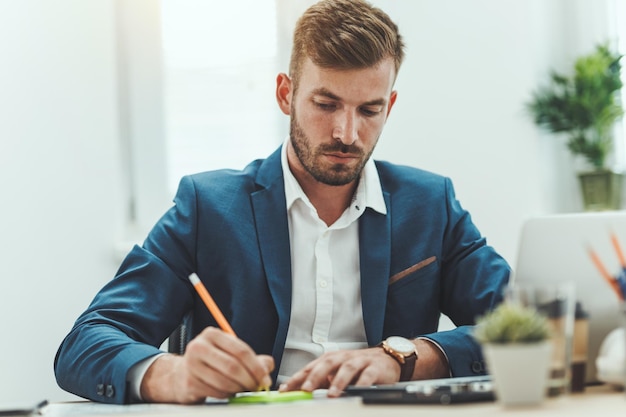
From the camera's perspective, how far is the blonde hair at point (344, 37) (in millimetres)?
1944

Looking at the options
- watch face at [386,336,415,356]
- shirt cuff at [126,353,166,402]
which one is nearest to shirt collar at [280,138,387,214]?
watch face at [386,336,415,356]

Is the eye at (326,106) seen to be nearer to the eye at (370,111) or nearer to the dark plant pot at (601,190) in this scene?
the eye at (370,111)

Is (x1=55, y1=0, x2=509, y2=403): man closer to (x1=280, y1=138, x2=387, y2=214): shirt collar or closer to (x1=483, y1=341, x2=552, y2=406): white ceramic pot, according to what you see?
(x1=280, y1=138, x2=387, y2=214): shirt collar

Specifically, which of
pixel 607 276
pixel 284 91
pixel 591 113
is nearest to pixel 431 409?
pixel 607 276

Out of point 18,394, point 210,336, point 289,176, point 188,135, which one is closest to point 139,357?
point 210,336

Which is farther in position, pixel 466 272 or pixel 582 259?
pixel 466 272

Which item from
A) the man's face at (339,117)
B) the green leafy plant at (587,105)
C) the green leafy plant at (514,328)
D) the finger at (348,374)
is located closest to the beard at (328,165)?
the man's face at (339,117)

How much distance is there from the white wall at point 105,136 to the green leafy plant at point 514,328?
6.69 feet

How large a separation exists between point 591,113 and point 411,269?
1600 mm

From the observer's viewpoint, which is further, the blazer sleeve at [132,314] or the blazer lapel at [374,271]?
the blazer lapel at [374,271]

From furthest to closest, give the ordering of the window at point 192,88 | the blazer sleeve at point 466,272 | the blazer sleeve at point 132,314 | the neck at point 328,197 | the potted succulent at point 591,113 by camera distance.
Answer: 1. the potted succulent at point 591,113
2. the window at point 192,88
3. the neck at point 328,197
4. the blazer sleeve at point 466,272
5. the blazer sleeve at point 132,314

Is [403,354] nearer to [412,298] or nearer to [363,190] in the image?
[412,298]

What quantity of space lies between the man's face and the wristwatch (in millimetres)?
479

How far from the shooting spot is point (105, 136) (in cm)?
300
